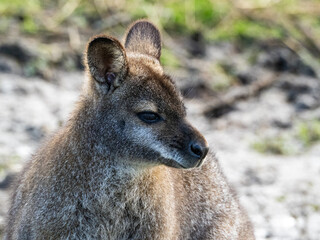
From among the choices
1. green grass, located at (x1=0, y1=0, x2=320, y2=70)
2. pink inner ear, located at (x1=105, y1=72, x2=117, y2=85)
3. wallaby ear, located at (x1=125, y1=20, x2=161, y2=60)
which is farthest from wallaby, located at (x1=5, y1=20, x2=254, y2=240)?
green grass, located at (x1=0, y1=0, x2=320, y2=70)

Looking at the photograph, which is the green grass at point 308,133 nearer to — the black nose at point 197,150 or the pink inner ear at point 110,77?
the black nose at point 197,150

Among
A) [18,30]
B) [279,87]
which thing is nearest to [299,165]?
[279,87]

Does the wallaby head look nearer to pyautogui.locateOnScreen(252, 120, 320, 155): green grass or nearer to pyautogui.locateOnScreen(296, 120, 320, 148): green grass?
pyautogui.locateOnScreen(252, 120, 320, 155): green grass

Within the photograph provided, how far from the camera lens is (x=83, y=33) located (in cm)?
929

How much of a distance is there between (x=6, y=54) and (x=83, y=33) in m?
1.39

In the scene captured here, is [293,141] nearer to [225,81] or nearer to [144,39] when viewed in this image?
[225,81]

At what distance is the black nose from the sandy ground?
1681 millimetres

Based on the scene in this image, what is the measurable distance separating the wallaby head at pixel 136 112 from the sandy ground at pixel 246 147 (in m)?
1.63

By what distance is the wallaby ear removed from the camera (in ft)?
15.5

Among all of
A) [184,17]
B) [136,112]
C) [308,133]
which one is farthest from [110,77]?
[184,17]

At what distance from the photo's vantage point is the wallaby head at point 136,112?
13.2 feet

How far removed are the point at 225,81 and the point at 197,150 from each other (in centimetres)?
505

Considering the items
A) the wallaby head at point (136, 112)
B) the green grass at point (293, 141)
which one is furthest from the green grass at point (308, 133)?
the wallaby head at point (136, 112)

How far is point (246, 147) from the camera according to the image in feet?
24.9
